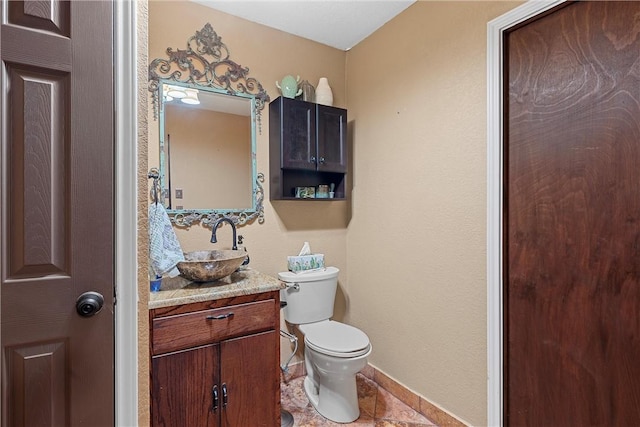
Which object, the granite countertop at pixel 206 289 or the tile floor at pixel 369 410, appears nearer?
the granite countertop at pixel 206 289

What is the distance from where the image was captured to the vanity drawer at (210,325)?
1270 millimetres

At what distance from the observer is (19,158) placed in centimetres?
81

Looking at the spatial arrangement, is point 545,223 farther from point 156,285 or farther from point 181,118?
point 181,118

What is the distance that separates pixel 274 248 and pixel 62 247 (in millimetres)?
1346

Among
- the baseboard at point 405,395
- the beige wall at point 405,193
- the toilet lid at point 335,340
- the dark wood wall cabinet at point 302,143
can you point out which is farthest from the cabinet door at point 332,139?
the baseboard at point 405,395

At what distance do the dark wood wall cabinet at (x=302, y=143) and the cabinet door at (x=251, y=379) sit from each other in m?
0.92

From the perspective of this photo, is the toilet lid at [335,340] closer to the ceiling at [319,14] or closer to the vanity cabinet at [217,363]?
the vanity cabinet at [217,363]

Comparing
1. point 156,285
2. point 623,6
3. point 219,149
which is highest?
point 623,6

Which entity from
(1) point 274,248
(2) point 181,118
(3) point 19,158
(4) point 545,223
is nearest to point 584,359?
(4) point 545,223

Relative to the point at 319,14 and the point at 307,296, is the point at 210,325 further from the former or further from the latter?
the point at 319,14

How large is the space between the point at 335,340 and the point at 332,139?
1281 millimetres

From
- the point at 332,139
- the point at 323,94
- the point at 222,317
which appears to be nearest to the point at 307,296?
the point at 222,317

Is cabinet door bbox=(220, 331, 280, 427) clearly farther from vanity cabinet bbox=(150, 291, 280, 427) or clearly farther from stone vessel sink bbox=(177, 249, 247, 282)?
stone vessel sink bbox=(177, 249, 247, 282)

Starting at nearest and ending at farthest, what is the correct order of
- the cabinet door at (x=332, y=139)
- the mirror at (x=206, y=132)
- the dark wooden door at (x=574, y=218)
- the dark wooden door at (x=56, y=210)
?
the dark wooden door at (x=56, y=210) → the dark wooden door at (x=574, y=218) → the mirror at (x=206, y=132) → the cabinet door at (x=332, y=139)
